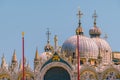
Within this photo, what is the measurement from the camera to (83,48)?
3167 inches

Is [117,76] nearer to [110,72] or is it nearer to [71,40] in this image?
[110,72]

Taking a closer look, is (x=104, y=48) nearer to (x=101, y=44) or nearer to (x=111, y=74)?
(x=101, y=44)

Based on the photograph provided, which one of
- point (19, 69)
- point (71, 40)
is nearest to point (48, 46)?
point (71, 40)

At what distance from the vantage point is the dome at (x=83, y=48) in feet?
263

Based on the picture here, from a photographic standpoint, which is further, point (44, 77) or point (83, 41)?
point (83, 41)

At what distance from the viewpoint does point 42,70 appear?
73125 mm

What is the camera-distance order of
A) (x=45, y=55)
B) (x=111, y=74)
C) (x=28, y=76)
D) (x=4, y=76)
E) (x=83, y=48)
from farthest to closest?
1. (x=45, y=55)
2. (x=83, y=48)
3. (x=4, y=76)
4. (x=28, y=76)
5. (x=111, y=74)

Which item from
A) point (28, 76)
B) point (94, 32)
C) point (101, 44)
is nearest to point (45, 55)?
point (94, 32)

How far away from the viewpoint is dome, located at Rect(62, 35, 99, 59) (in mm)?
80312

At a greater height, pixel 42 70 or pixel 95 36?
pixel 95 36

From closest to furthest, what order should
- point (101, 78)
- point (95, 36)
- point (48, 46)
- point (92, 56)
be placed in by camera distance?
point (101, 78), point (92, 56), point (95, 36), point (48, 46)

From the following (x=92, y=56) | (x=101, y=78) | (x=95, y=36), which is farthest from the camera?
(x=95, y=36)

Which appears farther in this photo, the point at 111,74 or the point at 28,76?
the point at 28,76

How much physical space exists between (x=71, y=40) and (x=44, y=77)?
997 cm
